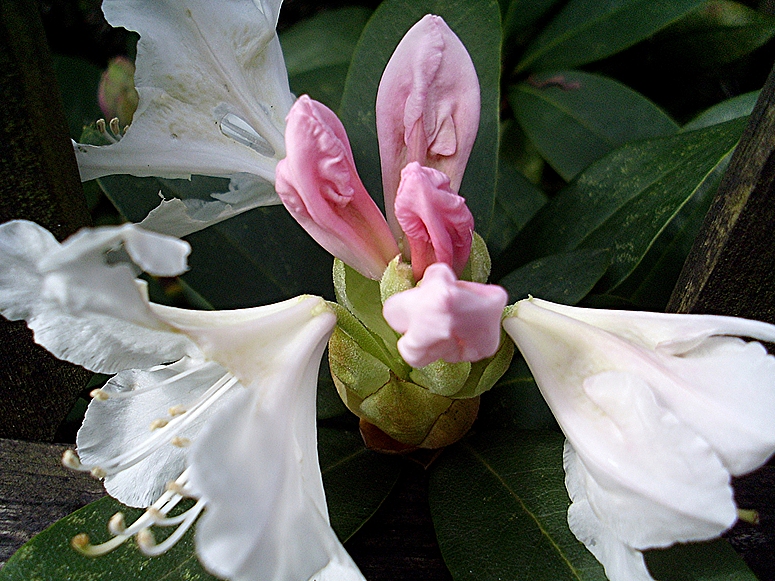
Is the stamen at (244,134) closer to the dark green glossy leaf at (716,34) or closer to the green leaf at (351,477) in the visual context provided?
the green leaf at (351,477)

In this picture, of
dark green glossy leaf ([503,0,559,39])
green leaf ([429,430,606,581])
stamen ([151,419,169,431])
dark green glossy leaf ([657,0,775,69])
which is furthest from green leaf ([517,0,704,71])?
stamen ([151,419,169,431])

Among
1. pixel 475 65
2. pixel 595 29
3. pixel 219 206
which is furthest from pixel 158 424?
pixel 595 29

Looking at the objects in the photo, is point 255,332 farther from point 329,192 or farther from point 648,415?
point 648,415

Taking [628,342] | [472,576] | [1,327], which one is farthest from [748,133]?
[1,327]

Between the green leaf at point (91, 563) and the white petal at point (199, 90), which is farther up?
the white petal at point (199, 90)

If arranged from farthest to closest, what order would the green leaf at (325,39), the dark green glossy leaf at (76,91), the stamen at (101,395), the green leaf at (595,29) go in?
the dark green glossy leaf at (76,91) → the green leaf at (325,39) → the green leaf at (595,29) → the stamen at (101,395)

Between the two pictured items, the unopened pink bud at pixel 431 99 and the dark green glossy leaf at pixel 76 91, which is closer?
the unopened pink bud at pixel 431 99

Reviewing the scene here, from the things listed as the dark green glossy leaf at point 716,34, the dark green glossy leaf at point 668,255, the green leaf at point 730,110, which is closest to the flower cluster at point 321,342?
the dark green glossy leaf at point 668,255
